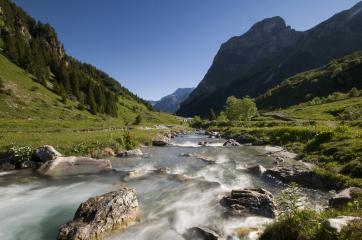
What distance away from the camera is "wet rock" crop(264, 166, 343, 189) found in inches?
875

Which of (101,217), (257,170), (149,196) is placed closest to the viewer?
(101,217)

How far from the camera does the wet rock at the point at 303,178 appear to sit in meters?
22.2

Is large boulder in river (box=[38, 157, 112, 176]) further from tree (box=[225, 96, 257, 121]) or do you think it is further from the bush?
tree (box=[225, 96, 257, 121])

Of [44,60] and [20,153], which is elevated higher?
[44,60]

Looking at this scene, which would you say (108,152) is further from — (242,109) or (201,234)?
(242,109)

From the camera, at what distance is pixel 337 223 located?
9.55 metres

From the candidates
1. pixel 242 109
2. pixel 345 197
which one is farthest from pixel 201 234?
pixel 242 109

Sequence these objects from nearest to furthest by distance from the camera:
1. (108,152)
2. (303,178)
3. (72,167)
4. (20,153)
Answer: (303,178)
(72,167)
(20,153)
(108,152)

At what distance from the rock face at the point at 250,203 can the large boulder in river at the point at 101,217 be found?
5.80 meters

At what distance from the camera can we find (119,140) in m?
43.3

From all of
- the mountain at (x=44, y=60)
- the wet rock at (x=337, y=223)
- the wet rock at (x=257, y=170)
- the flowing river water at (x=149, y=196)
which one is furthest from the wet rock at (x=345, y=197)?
the mountain at (x=44, y=60)

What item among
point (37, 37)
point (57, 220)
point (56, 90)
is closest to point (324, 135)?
point (57, 220)

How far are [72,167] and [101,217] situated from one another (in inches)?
643

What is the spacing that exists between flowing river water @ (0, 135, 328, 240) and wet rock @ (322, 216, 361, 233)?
18.9ft
